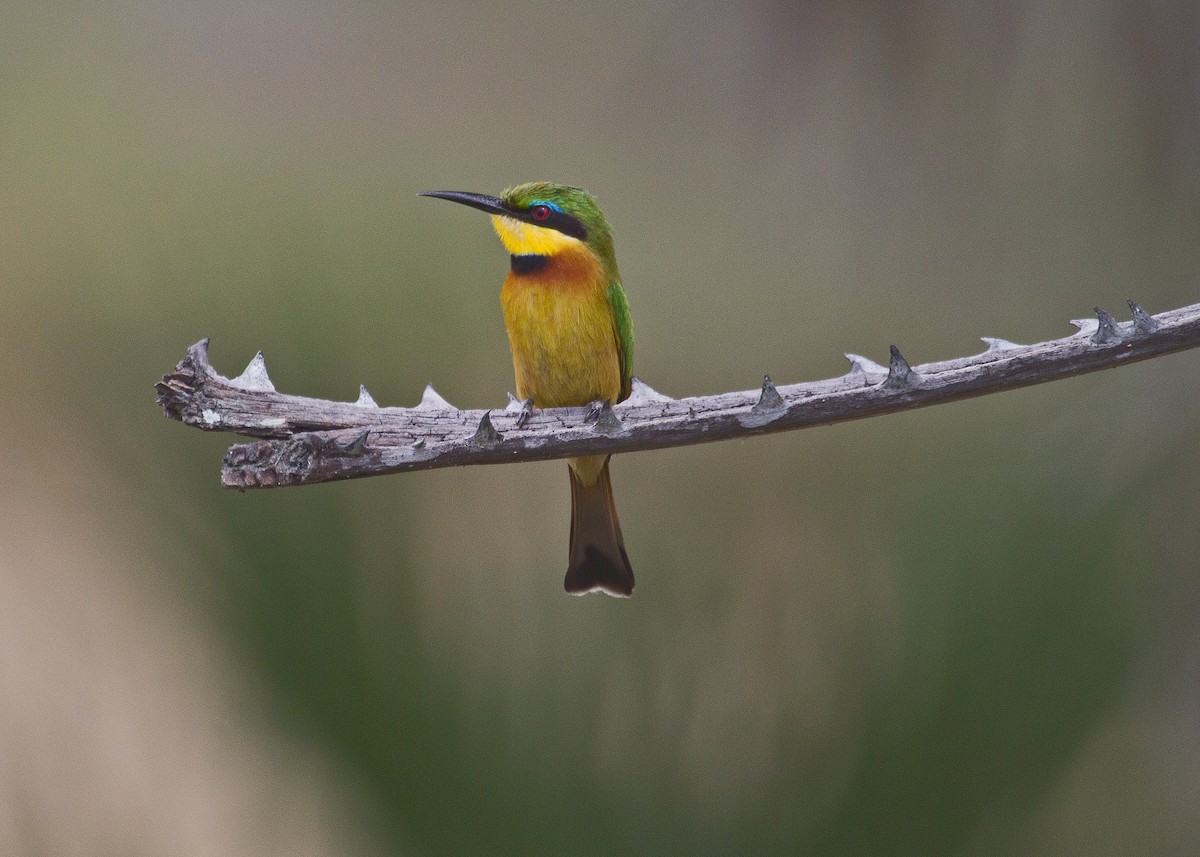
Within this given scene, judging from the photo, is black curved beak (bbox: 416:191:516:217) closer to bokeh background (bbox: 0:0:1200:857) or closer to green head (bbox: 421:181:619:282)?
green head (bbox: 421:181:619:282)

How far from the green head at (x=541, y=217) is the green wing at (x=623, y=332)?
0.09 metres

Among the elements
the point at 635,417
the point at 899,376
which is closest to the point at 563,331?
the point at 635,417

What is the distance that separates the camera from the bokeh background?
1853mm

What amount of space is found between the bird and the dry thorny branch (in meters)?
0.59

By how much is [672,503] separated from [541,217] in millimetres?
→ 698

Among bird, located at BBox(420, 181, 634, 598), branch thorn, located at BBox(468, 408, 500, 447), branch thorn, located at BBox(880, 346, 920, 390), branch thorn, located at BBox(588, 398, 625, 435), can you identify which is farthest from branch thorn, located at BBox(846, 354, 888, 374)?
bird, located at BBox(420, 181, 634, 598)

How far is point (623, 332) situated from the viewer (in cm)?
186

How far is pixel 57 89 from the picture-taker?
2.26 meters

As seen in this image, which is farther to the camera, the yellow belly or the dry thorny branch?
the yellow belly

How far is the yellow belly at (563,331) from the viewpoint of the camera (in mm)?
1745

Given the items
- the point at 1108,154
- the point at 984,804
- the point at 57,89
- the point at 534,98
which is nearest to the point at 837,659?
the point at 984,804

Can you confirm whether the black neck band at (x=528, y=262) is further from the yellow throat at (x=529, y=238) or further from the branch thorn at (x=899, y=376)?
the branch thorn at (x=899, y=376)

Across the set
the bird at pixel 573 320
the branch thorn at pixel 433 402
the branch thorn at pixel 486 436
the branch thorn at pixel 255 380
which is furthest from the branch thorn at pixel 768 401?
the bird at pixel 573 320

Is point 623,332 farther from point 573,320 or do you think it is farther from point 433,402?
point 433,402
